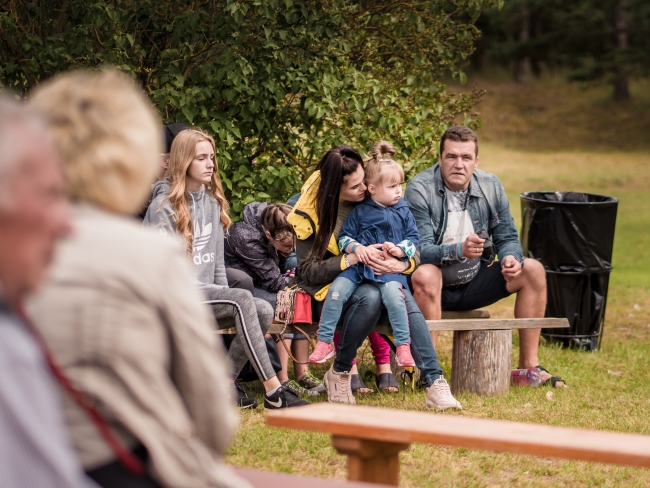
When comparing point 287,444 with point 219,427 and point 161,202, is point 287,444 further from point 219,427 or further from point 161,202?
point 219,427

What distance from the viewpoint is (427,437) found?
109 inches

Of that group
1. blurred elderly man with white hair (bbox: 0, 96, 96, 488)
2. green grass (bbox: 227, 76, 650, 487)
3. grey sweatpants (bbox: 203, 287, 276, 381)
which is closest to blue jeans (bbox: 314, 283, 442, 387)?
green grass (bbox: 227, 76, 650, 487)

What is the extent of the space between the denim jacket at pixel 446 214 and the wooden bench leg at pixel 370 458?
9.69 feet

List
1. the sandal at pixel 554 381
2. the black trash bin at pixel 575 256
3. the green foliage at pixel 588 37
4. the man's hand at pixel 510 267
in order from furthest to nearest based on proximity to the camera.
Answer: the green foliage at pixel 588 37, the black trash bin at pixel 575 256, the sandal at pixel 554 381, the man's hand at pixel 510 267

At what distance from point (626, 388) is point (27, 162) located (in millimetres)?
5364

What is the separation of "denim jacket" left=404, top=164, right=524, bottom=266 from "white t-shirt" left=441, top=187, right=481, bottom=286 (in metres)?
0.03

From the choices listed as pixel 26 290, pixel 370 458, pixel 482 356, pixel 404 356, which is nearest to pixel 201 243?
pixel 404 356

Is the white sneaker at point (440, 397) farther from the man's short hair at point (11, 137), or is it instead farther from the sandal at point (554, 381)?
the man's short hair at point (11, 137)

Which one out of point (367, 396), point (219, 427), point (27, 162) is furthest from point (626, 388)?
point (27, 162)

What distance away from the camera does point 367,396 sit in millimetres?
5793

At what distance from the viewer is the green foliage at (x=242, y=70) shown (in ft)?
21.8

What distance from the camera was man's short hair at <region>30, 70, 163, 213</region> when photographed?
5.98 ft

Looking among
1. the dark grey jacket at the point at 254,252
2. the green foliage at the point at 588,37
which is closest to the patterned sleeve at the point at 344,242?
the dark grey jacket at the point at 254,252

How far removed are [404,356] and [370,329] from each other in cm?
26
